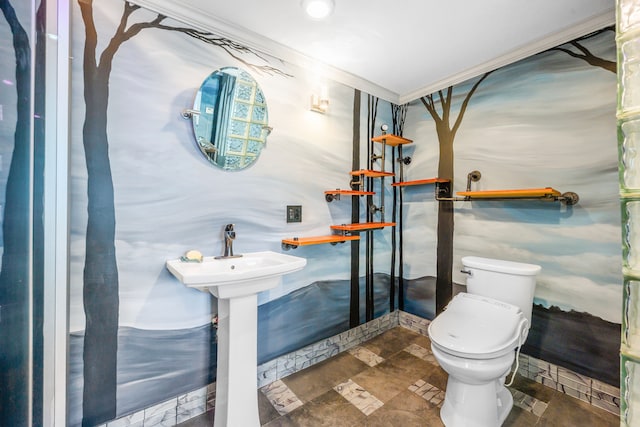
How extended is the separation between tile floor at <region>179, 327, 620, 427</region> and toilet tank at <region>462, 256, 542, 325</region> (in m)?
0.53

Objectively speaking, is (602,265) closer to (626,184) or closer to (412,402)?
(626,184)

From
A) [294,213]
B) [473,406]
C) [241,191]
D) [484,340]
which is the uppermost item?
[241,191]

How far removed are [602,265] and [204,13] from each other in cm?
266

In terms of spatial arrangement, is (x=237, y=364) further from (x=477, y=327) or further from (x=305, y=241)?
(x=477, y=327)

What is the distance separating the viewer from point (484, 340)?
1379 millimetres

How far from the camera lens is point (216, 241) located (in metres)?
1.60

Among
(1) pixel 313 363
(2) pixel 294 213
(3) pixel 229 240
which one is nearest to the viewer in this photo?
(3) pixel 229 240

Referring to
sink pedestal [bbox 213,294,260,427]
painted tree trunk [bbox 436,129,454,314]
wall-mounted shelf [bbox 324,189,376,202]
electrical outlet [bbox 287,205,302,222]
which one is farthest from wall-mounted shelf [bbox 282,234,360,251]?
painted tree trunk [bbox 436,129,454,314]

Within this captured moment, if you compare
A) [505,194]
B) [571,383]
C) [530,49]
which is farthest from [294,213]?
[571,383]

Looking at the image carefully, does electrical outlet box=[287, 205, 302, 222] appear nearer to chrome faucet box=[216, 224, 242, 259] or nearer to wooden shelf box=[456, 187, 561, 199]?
chrome faucet box=[216, 224, 242, 259]

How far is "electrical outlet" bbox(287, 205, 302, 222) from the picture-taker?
1885mm

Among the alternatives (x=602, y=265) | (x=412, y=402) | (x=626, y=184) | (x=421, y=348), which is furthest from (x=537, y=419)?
(x=626, y=184)

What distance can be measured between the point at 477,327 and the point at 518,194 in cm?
90

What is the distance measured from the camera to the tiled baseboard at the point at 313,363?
4.75 feet
